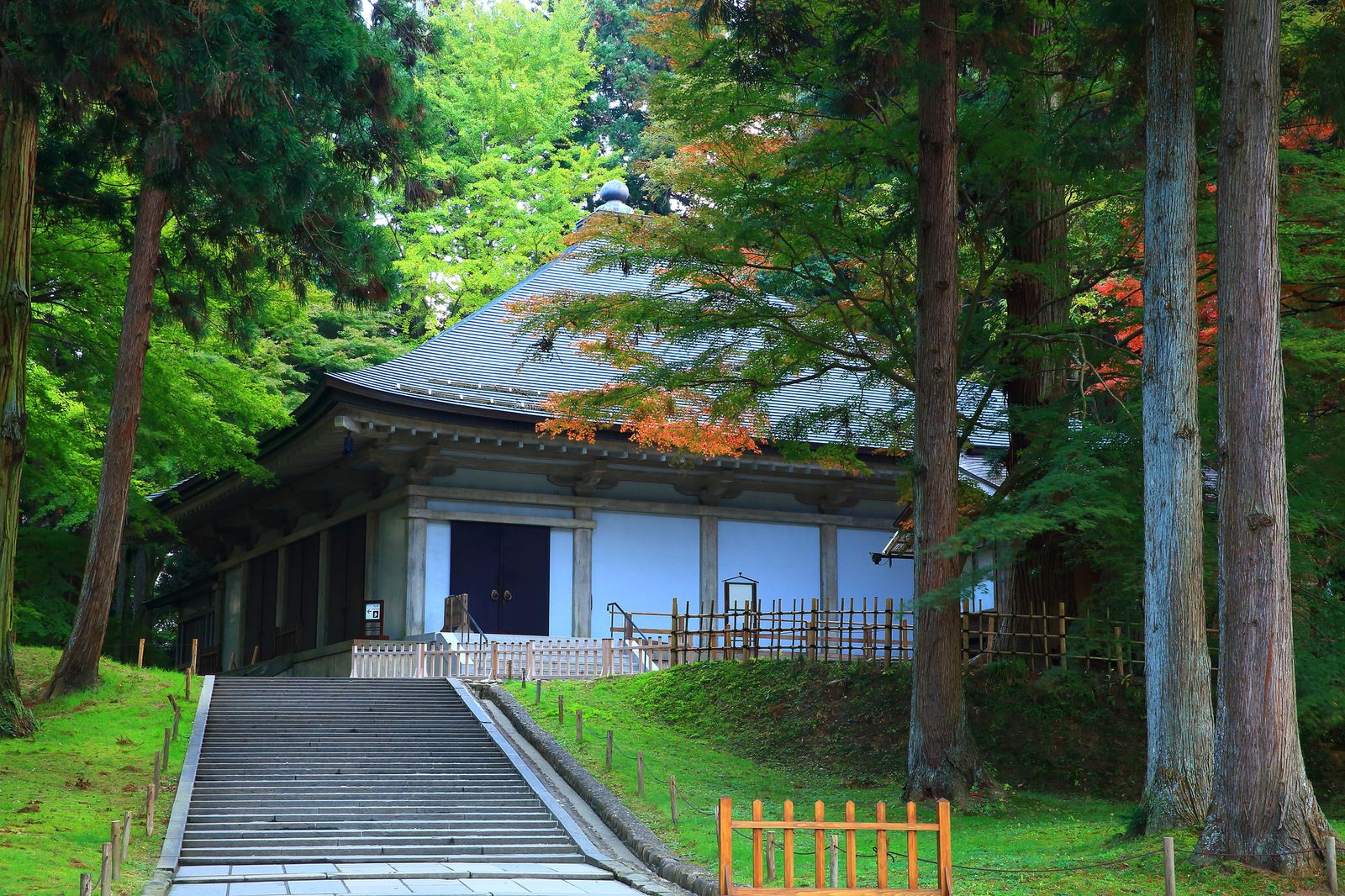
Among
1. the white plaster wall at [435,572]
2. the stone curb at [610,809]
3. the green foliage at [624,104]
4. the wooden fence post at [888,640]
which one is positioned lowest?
the stone curb at [610,809]

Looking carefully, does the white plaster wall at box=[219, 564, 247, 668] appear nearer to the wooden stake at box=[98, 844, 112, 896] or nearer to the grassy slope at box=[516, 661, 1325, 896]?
the grassy slope at box=[516, 661, 1325, 896]

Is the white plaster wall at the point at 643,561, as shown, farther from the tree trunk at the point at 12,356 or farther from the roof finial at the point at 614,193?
the tree trunk at the point at 12,356

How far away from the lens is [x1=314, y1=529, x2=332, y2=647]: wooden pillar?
27000mm

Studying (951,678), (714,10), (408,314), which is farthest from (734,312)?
(408,314)

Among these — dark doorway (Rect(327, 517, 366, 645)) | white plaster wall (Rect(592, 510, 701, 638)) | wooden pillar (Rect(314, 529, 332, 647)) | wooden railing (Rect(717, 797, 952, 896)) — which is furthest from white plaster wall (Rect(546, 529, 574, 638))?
wooden railing (Rect(717, 797, 952, 896))

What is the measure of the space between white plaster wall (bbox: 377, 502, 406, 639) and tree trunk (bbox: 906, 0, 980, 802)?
12304mm

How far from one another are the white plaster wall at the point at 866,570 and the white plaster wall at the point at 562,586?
581 centimetres

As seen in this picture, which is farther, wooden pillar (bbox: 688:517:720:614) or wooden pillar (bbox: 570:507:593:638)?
wooden pillar (bbox: 688:517:720:614)

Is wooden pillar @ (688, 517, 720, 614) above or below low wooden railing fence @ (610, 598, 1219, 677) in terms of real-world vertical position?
above

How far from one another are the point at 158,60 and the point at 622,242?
5791 mm

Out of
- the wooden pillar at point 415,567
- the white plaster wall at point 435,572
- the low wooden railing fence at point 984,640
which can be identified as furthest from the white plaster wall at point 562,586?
the low wooden railing fence at point 984,640

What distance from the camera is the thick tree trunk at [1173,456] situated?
10734mm

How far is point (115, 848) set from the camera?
9.23 meters

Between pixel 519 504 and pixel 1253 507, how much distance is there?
52.9 feet
